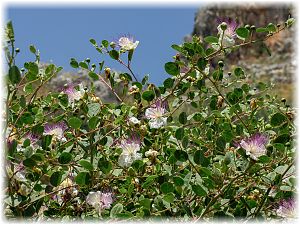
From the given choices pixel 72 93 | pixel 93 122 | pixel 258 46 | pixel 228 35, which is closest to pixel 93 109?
pixel 93 122

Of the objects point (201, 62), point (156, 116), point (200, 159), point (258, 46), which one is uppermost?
point (258, 46)

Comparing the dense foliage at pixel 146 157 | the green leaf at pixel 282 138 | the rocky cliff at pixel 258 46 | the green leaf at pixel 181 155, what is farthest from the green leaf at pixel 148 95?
the rocky cliff at pixel 258 46

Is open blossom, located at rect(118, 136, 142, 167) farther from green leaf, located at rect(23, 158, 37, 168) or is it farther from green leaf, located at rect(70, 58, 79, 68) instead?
green leaf, located at rect(70, 58, 79, 68)

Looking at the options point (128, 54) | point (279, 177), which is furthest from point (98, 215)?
point (128, 54)

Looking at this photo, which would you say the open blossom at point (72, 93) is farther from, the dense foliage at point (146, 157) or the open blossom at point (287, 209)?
the open blossom at point (287, 209)

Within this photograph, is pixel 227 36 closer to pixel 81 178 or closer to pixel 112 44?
pixel 112 44

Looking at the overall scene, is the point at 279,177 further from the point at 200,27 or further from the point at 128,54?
the point at 200,27

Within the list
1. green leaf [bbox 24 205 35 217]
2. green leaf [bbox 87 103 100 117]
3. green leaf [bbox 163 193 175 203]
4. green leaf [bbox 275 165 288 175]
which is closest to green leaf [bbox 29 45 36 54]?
green leaf [bbox 87 103 100 117]
